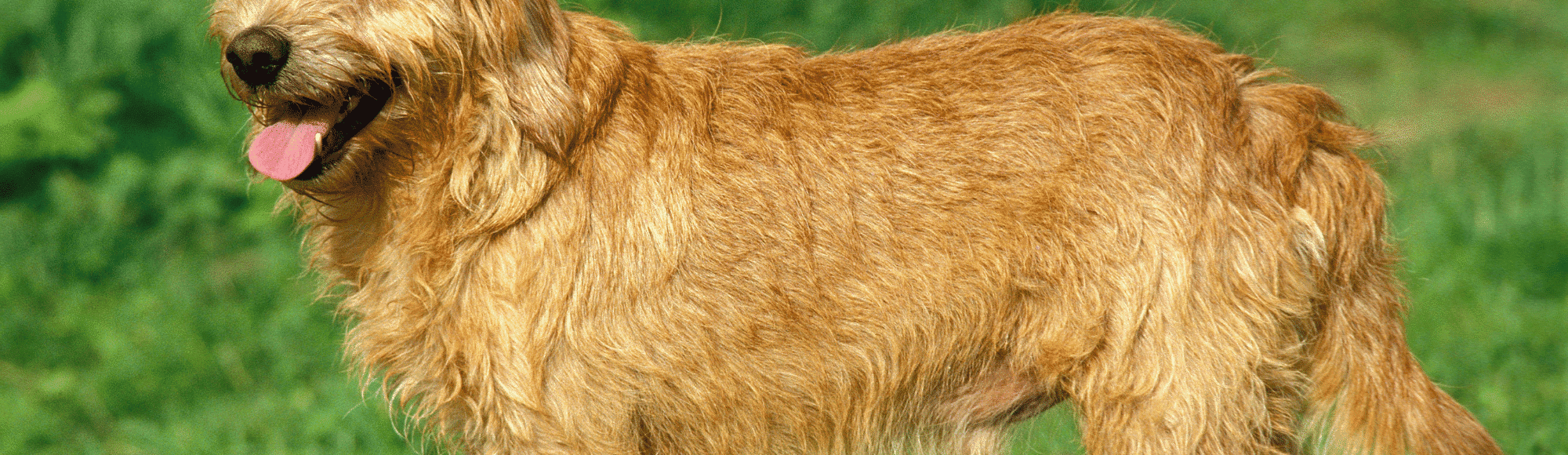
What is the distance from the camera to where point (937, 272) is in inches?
111

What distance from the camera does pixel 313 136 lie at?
→ 105 inches

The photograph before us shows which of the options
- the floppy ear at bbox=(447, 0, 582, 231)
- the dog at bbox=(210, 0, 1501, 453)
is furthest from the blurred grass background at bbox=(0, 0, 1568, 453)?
the floppy ear at bbox=(447, 0, 582, 231)

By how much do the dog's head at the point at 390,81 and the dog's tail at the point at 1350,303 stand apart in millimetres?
1597

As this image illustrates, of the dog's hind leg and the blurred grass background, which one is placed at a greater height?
the dog's hind leg

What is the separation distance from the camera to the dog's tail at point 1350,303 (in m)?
2.87

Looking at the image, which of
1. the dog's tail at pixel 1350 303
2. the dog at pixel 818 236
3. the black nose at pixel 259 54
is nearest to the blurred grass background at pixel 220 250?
Result: the dog's tail at pixel 1350 303

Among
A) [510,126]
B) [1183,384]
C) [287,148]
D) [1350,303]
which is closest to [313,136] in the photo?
[287,148]

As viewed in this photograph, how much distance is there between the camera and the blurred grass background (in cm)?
473

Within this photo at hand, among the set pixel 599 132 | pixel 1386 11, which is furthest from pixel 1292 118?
pixel 1386 11

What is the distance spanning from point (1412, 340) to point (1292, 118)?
2819 mm

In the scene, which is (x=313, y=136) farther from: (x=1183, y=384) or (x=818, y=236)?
(x=1183, y=384)

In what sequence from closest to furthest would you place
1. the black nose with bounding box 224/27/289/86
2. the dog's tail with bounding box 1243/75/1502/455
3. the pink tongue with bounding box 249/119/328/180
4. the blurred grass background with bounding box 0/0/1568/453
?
the black nose with bounding box 224/27/289/86
the pink tongue with bounding box 249/119/328/180
the dog's tail with bounding box 1243/75/1502/455
the blurred grass background with bounding box 0/0/1568/453

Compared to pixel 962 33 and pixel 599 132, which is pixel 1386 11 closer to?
pixel 962 33

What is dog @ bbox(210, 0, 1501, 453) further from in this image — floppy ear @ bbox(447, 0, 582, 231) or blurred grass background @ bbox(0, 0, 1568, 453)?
blurred grass background @ bbox(0, 0, 1568, 453)
